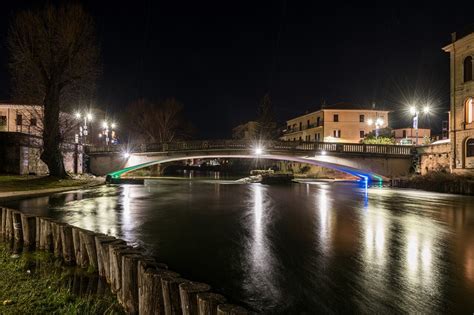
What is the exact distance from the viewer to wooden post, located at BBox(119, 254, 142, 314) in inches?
260

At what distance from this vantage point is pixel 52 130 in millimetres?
33375

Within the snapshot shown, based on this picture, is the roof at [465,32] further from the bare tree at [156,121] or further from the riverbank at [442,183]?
the bare tree at [156,121]

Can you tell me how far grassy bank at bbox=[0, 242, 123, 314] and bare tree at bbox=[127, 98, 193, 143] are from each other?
60911mm

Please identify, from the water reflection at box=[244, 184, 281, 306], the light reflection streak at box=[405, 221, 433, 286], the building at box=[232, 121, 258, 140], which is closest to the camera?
the water reflection at box=[244, 184, 281, 306]

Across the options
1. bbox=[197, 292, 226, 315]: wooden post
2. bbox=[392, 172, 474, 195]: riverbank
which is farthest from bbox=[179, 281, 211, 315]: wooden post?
bbox=[392, 172, 474, 195]: riverbank

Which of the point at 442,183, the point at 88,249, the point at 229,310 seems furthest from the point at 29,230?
the point at 442,183

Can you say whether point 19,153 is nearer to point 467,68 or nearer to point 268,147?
point 268,147

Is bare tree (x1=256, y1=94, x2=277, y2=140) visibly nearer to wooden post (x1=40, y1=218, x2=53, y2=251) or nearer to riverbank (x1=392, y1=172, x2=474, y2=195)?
riverbank (x1=392, y1=172, x2=474, y2=195)

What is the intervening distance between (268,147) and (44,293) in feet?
144

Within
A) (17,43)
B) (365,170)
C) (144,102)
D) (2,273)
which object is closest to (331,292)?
(2,273)

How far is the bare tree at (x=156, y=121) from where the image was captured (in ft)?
237

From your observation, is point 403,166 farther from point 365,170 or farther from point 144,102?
point 144,102

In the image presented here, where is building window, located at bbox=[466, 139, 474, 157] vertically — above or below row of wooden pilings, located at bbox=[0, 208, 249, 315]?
above

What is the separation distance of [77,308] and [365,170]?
46.6 metres
